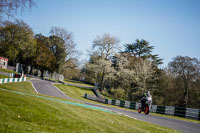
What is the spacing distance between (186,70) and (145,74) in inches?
455

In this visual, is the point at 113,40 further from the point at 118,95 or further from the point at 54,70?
the point at 54,70

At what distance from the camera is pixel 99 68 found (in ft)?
178

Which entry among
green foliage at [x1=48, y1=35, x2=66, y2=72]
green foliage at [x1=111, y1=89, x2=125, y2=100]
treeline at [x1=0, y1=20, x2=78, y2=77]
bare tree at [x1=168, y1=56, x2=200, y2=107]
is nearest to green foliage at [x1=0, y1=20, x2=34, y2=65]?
treeline at [x1=0, y1=20, x2=78, y2=77]

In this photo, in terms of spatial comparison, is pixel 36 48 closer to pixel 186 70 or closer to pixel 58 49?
pixel 58 49

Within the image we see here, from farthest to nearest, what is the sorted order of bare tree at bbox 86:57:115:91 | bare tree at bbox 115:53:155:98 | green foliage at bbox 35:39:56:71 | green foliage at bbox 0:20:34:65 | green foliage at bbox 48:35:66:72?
green foliage at bbox 48:35:66:72
green foliage at bbox 35:39:56:71
green foliage at bbox 0:20:34:65
bare tree at bbox 86:57:115:91
bare tree at bbox 115:53:155:98

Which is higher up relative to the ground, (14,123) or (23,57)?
(23,57)

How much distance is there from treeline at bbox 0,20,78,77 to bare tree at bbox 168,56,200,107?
31.5 metres

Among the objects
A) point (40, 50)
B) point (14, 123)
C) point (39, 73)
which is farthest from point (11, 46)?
point (14, 123)

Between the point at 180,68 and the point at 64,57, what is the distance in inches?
1394

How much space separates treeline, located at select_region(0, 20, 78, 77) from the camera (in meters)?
57.3

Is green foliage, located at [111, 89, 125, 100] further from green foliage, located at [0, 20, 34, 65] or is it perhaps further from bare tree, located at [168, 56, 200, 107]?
green foliage, located at [0, 20, 34, 65]

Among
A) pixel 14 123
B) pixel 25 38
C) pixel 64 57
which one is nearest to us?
pixel 14 123

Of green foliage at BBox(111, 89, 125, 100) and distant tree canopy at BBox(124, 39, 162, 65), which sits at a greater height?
distant tree canopy at BBox(124, 39, 162, 65)

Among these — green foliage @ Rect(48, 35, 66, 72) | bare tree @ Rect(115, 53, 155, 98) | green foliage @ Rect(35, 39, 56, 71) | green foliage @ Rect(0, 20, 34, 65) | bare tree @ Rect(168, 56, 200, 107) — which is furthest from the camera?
green foliage @ Rect(48, 35, 66, 72)
